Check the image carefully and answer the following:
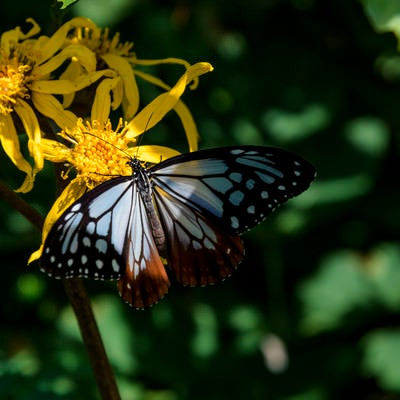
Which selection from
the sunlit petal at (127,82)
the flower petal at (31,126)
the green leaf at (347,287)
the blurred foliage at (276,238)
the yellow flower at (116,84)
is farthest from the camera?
→ the green leaf at (347,287)

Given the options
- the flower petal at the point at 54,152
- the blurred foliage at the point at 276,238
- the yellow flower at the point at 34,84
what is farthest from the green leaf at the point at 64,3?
the blurred foliage at the point at 276,238

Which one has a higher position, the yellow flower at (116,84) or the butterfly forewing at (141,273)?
the yellow flower at (116,84)

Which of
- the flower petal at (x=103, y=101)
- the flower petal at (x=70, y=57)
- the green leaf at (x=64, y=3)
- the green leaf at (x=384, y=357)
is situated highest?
the flower petal at (x=70, y=57)

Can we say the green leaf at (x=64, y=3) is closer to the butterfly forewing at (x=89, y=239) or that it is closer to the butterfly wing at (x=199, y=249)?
the butterfly forewing at (x=89, y=239)

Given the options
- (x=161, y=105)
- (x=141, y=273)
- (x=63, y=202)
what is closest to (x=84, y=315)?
(x=141, y=273)

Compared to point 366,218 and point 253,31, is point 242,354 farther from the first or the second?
point 253,31

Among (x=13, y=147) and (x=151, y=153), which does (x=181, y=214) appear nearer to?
(x=151, y=153)

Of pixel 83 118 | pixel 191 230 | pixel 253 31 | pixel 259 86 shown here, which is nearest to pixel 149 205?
pixel 191 230
